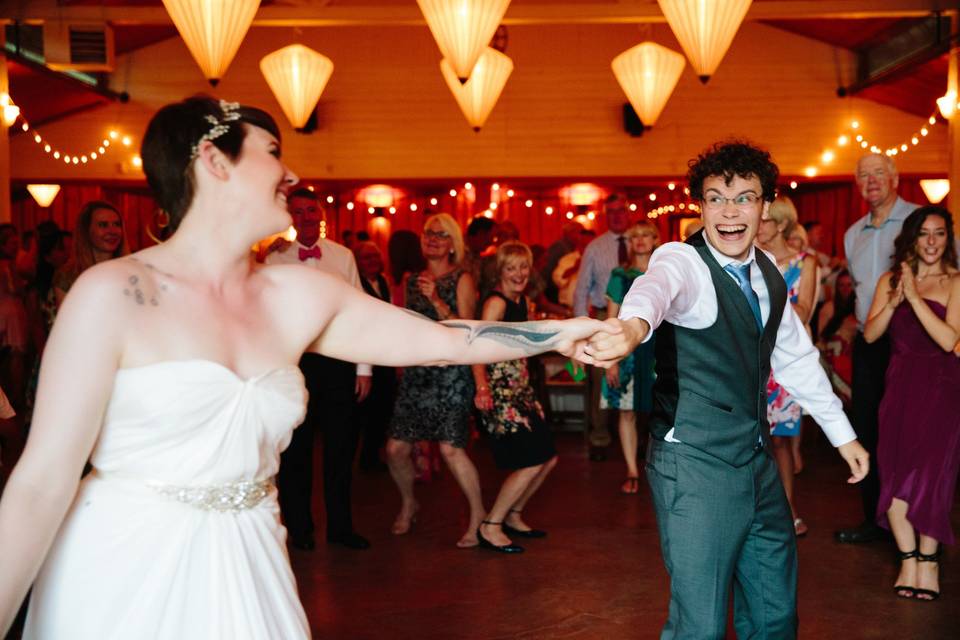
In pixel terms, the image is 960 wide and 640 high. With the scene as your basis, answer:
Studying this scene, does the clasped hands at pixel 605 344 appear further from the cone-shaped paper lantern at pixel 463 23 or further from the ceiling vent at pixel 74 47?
the ceiling vent at pixel 74 47

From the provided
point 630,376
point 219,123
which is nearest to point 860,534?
point 630,376

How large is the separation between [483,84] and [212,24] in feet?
11.4

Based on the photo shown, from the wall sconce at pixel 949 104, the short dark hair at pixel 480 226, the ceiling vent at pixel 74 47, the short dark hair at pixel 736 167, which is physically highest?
the ceiling vent at pixel 74 47

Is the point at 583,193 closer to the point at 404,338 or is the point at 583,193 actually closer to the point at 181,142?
the point at 404,338

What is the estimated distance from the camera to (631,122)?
12.0 m

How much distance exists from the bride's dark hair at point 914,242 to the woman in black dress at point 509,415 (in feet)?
5.04

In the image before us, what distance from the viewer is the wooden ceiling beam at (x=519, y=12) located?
956 cm

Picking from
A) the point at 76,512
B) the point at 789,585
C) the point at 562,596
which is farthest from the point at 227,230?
the point at 562,596

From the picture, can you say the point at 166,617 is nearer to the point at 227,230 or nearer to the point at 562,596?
the point at 227,230

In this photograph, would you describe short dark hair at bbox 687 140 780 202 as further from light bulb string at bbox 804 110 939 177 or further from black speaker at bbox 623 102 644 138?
light bulb string at bbox 804 110 939 177

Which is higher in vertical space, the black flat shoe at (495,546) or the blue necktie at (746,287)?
the blue necktie at (746,287)

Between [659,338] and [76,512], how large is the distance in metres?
1.41

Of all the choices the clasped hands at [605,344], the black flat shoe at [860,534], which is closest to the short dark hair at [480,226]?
the black flat shoe at [860,534]

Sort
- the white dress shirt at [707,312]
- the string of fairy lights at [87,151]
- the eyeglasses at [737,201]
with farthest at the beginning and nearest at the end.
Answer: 1. the string of fairy lights at [87,151]
2. the eyeglasses at [737,201]
3. the white dress shirt at [707,312]
